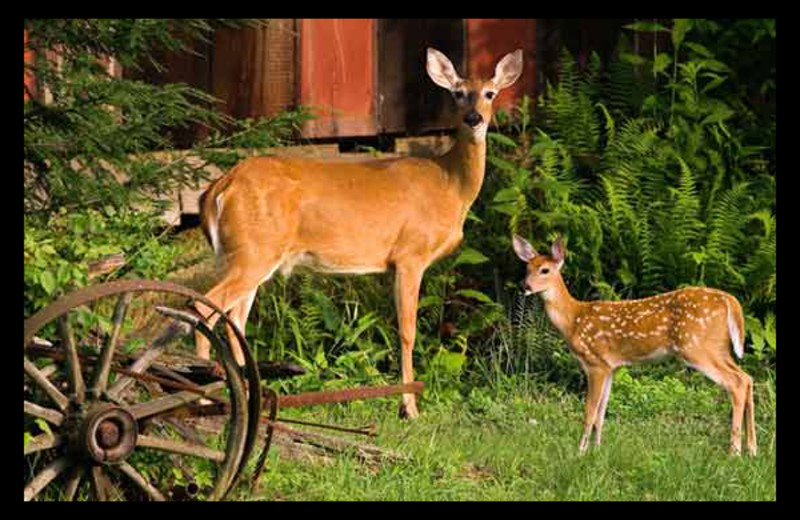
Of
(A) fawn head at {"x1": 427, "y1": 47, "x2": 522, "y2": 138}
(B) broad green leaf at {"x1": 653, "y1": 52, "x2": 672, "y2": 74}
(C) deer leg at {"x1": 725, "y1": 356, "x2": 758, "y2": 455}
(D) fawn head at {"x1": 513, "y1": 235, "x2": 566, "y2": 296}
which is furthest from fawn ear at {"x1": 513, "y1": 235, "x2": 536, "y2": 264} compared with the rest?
(B) broad green leaf at {"x1": 653, "y1": 52, "x2": 672, "y2": 74}

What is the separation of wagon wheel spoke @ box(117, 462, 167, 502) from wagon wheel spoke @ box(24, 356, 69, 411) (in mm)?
327

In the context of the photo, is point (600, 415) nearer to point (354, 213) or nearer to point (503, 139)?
point (354, 213)

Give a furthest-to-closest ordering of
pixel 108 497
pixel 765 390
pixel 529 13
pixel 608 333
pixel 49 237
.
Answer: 1. pixel 529 13
2. pixel 765 390
3. pixel 608 333
4. pixel 49 237
5. pixel 108 497

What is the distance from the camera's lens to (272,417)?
19.3 feet

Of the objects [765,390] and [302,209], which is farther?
[765,390]

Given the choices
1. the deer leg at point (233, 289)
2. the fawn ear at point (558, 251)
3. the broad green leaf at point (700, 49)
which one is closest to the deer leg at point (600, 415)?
the fawn ear at point (558, 251)

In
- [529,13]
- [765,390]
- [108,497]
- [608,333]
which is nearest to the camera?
[108,497]

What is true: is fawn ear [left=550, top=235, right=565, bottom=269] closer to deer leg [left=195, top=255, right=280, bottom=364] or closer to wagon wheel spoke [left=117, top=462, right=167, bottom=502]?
deer leg [left=195, top=255, right=280, bottom=364]

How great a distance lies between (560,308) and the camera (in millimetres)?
7613

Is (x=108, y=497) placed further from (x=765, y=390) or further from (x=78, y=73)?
(x=765, y=390)

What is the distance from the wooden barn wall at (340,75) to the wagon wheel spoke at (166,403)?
511 cm

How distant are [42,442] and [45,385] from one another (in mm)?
211

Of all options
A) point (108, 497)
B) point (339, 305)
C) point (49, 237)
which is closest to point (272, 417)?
point (108, 497)

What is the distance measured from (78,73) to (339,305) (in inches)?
109
